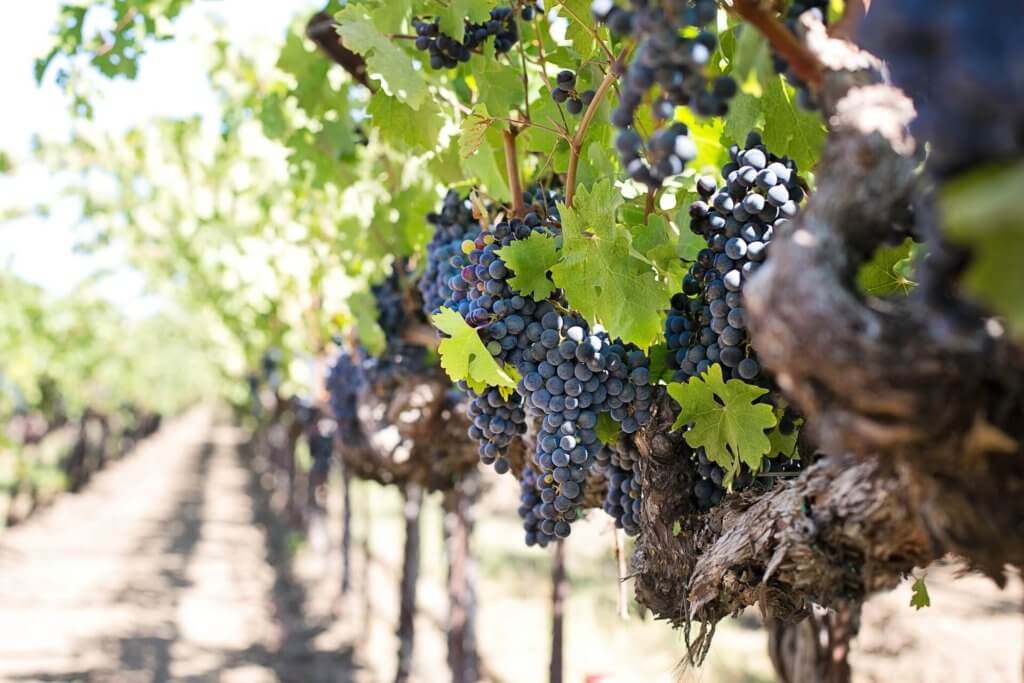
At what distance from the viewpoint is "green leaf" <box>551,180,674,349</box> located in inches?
78.6

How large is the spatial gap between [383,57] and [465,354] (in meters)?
0.76

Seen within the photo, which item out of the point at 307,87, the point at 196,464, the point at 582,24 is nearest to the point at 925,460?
the point at 582,24

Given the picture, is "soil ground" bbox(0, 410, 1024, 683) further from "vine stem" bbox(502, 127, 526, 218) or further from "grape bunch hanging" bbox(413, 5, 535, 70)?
"grape bunch hanging" bbox(413, 5, 535, 70)

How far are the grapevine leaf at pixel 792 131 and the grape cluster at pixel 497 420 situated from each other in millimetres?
821

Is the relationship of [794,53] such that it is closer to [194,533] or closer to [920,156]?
[920,156]

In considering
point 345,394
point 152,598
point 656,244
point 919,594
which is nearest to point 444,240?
point 656,244

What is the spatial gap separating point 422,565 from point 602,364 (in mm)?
10934

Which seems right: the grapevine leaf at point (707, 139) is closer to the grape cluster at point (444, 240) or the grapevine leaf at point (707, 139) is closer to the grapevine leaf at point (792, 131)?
the grapevine leaf at point (792, 131)

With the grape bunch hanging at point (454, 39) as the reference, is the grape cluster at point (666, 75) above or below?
below

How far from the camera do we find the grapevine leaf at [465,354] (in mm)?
2031

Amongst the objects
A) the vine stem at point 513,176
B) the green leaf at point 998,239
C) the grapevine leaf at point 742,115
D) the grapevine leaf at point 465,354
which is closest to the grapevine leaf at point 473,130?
the vine stem at point 513,176

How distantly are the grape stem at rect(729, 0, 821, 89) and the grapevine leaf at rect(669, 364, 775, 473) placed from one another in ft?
2.28

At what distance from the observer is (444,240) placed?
2.97 metres

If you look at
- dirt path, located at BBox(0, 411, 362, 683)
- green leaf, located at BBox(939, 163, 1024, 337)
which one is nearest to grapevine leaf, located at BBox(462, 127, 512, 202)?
green leaf, located at BBox(939, 163, 1024, 337)
